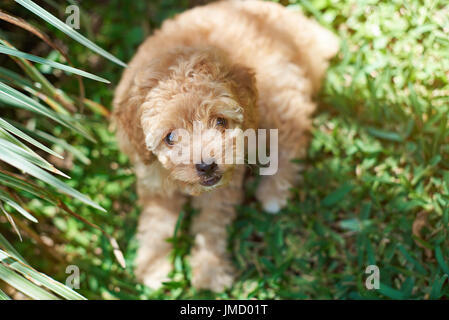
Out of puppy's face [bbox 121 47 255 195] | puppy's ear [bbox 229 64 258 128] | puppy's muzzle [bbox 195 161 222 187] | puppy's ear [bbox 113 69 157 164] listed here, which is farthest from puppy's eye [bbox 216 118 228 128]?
puppy's ear [bbox 113 69 157 164]

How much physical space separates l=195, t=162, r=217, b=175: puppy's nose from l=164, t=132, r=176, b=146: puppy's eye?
0.21 m

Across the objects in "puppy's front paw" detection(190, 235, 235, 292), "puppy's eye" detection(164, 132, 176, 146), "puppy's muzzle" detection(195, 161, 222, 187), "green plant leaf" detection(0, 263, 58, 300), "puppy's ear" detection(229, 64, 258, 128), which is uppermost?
"puppy's ear" detection(229, 64, 258, 128)

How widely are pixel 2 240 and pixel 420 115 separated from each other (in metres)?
2.64

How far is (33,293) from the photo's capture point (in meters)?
1.82

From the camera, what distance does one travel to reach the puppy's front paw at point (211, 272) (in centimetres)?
256

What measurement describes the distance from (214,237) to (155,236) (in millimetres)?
427

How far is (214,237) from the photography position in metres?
2.68

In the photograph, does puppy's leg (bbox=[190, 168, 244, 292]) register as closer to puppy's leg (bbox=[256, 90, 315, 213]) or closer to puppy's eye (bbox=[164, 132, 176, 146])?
puppy's leg (bbox=[256, 90, 315, 213])

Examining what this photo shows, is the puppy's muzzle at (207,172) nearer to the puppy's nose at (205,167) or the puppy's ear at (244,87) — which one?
the puppy's nose at (205,167)

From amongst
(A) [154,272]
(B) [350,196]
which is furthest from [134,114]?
(B) [350,196]

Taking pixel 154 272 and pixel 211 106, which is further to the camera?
pixel 154 272

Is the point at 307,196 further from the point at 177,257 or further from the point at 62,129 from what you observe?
the point at 62,129

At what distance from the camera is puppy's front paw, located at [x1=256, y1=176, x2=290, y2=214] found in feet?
8.98

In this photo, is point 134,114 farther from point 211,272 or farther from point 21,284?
point 211,272
